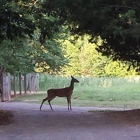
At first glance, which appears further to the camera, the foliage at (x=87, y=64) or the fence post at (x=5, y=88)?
the foliage at (x=87, y=64)

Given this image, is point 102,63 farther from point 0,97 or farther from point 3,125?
point 3,125

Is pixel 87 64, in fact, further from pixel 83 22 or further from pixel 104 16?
pixel 104 16

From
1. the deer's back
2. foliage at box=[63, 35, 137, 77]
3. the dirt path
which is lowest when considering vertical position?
the dirt path


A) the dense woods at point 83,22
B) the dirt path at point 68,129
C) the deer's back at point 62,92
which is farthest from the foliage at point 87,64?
the dirt path at point 68,129

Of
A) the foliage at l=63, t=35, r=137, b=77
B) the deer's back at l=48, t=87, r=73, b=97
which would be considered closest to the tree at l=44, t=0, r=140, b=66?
the deer's back at l=48, t=87, r=73, b=97

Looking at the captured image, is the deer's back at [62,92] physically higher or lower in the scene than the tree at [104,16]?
lower

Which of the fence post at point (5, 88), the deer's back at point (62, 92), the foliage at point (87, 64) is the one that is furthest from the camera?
the foliage at point (87, 64)

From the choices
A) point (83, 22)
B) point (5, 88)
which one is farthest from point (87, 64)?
point (83, 22)

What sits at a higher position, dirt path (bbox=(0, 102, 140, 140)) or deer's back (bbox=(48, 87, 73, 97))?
deer's back (bbox=(48, 87, 73, 97))

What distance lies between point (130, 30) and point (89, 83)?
33.8m

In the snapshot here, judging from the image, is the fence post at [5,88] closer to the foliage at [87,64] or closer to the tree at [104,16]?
the tree at [104,16]

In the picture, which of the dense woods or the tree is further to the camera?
the dense woods

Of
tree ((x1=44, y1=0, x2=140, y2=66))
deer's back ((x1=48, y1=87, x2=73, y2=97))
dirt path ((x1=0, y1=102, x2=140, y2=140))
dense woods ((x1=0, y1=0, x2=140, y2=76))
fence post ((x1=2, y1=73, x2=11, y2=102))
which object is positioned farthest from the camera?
fence post ((x1=2, y1=73, x2=11, y2=102))

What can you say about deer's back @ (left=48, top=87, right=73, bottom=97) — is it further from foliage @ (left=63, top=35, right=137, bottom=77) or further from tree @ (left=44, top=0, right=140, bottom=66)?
foliage @ (left=63, top=35, right=137, bottom=77)
